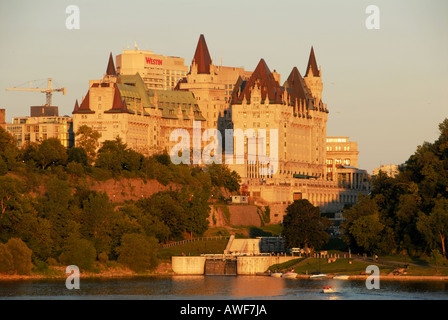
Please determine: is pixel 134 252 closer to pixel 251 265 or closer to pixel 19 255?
pixel 251 265

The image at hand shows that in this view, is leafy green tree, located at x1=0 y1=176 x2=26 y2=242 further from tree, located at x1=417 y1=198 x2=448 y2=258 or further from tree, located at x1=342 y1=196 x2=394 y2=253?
tree, located at x1=417 y1=198 x2=448 y2=258

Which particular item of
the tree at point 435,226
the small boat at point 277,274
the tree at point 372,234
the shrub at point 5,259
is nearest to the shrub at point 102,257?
the shrub at point 5,259

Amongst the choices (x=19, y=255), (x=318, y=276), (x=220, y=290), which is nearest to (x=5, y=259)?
(x=19, y=255)

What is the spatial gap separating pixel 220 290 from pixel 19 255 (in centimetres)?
2896

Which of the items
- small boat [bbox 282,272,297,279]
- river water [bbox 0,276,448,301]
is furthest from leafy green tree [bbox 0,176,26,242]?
small boat [bbox 282,272,297,279]

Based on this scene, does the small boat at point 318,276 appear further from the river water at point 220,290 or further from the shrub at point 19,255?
the shrub at point 19,255

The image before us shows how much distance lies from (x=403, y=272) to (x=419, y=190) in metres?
20.2

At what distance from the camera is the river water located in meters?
156

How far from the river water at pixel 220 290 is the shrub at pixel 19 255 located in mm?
4353

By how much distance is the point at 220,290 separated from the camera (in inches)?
6570

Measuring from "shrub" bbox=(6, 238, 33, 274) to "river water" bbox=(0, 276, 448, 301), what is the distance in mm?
4353
